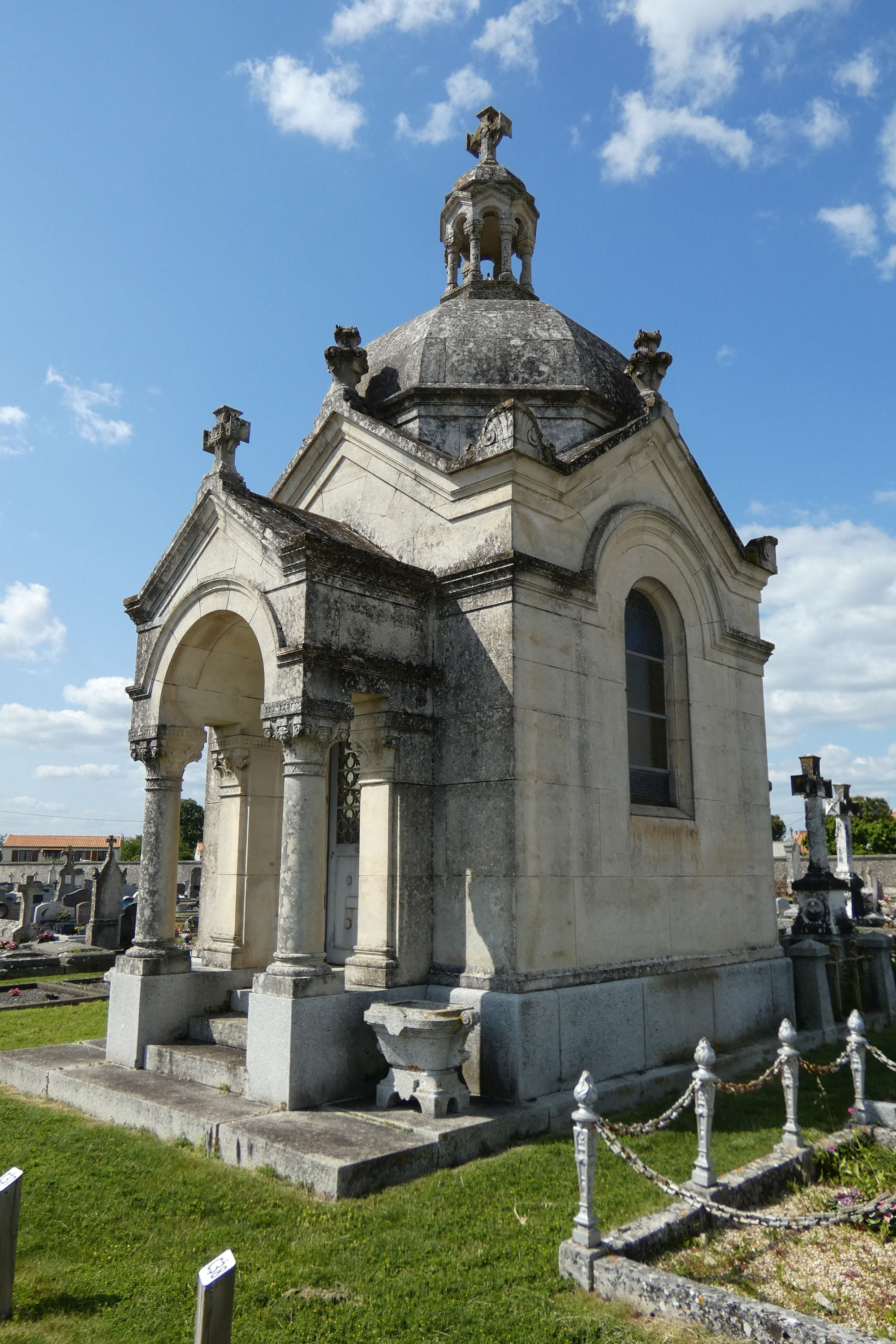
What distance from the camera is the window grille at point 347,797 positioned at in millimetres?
10891

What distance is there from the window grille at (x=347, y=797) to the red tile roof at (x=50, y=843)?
324 ft

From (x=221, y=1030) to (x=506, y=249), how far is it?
11.6 metres

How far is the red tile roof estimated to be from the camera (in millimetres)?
104125

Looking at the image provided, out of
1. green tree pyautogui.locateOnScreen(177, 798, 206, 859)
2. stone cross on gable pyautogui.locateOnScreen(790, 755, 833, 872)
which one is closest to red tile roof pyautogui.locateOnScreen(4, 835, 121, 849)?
green tree pyautogui.locateOnScreen(177, 798, 206, 859)

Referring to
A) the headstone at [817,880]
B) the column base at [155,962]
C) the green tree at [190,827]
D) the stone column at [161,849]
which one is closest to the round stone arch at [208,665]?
the stone column at [161,849]

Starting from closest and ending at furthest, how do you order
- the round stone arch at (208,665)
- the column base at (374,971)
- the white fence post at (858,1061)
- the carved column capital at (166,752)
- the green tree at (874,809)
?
the white fence post at (858,1061) < the column base at (374,971) < the round stone arch at (208,665) < the carved column capital at (166,752) < the green tree at (874,809)

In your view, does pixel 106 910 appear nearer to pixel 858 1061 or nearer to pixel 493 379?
pixel 493 379

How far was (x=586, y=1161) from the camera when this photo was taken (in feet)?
17.5

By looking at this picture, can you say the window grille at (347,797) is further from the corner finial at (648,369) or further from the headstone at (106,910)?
the headstone at (106,910)

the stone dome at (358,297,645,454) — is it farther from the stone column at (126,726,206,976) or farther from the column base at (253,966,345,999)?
the column base at (253,966,345,999)

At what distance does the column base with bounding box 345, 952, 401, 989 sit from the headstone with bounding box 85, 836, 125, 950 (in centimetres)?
1354

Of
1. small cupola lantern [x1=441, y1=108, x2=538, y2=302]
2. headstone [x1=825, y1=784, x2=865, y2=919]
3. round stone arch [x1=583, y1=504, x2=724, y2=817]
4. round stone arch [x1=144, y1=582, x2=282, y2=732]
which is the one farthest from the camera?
headstone [x1=825, y1=784, x2=865, y2=919]

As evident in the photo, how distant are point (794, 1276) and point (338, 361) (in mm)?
10303

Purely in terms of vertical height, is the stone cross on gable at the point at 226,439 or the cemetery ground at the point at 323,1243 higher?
the stone cross on gable at the point at 226,439
